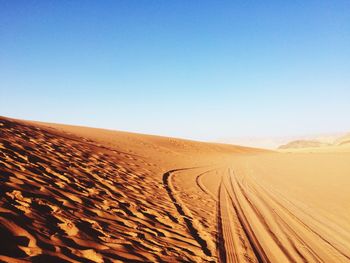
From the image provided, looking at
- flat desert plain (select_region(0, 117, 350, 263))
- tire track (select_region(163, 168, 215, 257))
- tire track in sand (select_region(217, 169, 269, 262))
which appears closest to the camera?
flat desert plain (select_region(0, 117, 350, 263))

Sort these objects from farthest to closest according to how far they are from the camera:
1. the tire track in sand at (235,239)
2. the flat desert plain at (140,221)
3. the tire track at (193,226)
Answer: the tire track at (193,226) < the tire track in sand at (235,239) < the flat desert plain at (140,221)

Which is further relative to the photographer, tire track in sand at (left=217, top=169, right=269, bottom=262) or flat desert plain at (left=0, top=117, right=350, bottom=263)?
tire track in sand at (left=217, top=169, right=269, bottom=262)

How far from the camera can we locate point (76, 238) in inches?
160

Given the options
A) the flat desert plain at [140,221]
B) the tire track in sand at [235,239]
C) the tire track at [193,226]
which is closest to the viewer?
the flat desert plain at [140,221]

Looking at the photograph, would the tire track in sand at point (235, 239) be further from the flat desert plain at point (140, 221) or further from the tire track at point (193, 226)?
the tire track at point (193, 226)

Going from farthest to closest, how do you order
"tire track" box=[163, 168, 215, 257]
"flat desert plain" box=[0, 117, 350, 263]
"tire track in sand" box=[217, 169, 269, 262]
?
"tire track" box=[163, 168, 215, 257] → "tire track in sand" box=[217, 169, 269, 262] → "flat desert plain" box=[0, 117, 350, 263]

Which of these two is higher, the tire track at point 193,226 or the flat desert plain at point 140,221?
the flat desert plain at point 140,221

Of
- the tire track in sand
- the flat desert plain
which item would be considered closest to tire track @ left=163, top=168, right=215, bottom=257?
the flat desert plain

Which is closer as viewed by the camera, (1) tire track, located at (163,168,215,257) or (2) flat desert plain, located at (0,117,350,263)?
(2) flat desert plain, located at (0,117,350,263)

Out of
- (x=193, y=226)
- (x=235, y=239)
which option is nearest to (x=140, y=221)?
(x=193, y=226)

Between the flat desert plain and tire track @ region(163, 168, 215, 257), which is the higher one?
the flat desert plain

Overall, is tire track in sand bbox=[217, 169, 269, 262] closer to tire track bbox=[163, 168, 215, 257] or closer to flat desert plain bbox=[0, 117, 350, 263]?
flat desert plain bbox=[0, 117, 350, 263]

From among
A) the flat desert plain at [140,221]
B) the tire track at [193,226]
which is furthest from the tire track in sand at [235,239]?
the tire track at [193,226]

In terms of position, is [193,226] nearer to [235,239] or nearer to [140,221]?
[235,239]
